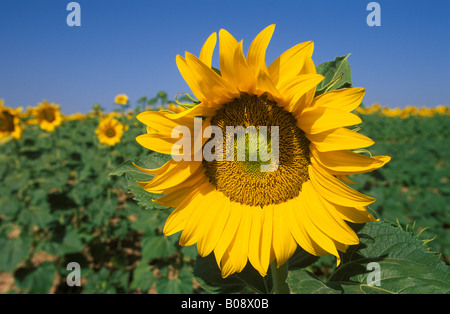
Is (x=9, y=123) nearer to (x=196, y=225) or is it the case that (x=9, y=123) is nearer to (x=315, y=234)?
(x=196, y=225)

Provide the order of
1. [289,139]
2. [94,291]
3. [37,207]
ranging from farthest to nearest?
1. [37,207]
2. [94,291]
3. [289,139]

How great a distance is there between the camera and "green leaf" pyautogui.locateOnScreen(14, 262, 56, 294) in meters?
4.24

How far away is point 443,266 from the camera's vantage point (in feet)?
3.60

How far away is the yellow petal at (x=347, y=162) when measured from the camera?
39.6 inches

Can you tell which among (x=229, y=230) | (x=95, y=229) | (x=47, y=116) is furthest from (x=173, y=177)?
(x=47, y=116)

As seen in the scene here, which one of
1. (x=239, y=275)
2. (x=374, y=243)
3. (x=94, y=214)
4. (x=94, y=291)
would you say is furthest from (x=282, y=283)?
(x=94, y=214)

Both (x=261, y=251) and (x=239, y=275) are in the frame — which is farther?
(x=239, y=275)

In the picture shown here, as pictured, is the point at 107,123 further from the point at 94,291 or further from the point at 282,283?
the point at 282,283

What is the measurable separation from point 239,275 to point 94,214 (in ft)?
16.3

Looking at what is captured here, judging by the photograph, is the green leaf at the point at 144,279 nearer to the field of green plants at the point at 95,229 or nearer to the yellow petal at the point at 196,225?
the field of green plants at the point at 95,229

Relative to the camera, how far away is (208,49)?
1.07m

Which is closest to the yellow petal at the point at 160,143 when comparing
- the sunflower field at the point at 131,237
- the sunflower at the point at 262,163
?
the sunflower at the point at 262,163

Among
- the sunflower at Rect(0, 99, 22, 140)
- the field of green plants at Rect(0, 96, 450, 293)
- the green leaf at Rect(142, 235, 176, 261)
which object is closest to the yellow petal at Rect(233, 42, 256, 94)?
the field of green plants at Rect(0, 96, 450, 293)

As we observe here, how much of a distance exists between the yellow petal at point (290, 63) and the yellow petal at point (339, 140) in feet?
0.83
